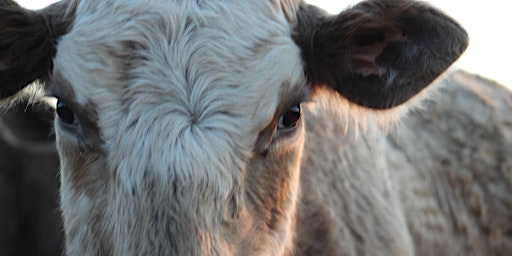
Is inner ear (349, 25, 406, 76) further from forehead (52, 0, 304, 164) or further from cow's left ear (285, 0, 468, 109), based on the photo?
forehead (52, 0, 304, 164)

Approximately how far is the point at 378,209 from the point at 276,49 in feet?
6.42

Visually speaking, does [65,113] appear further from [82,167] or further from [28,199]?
[28,199]

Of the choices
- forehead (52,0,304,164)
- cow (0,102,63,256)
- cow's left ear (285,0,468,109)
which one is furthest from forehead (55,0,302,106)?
cow (0,102,63,256)

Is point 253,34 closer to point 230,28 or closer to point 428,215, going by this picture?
point 230,28

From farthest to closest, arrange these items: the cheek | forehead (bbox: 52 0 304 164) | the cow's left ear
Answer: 1. the cow's left ear
2. the cheek
3. forehead (bbox: 52 0 304 164)

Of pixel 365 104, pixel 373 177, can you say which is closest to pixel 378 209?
pixel 373 177

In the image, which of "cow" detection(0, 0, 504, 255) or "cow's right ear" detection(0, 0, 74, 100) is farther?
"cow's right ear" detection(0, 0, 74, 100)

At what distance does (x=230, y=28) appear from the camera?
177 inches

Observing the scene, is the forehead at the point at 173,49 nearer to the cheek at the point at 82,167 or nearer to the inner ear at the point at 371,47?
the cheek at the point at 82,167

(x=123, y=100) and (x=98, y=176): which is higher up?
(x=123, y=100)

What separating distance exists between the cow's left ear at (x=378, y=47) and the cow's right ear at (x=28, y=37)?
3.65 ft

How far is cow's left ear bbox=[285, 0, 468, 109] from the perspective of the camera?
15.7ft

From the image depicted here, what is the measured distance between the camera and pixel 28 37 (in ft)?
15.5

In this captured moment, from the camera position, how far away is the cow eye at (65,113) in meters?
4.56
